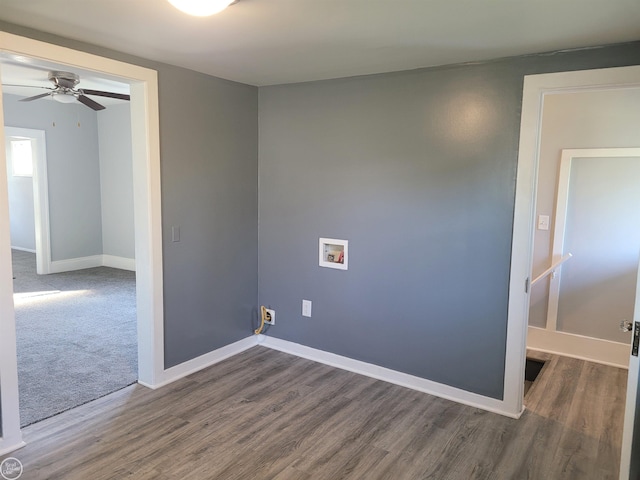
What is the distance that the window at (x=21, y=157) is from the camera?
26.4 ft

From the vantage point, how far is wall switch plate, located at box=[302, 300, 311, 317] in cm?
378

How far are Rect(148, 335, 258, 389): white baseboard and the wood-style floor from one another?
0.07 metres

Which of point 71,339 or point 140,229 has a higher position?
point 140,229

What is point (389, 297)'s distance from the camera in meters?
3.35

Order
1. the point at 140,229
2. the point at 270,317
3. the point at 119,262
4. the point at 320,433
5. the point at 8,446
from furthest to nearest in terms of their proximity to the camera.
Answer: the point at 119,262
the point at 270,317
the point at 140,229
the point at 320,433
the point at 8,446

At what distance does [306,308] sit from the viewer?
3.79 meters

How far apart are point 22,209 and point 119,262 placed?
2608 mm

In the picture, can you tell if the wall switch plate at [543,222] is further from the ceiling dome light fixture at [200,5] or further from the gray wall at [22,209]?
the gray wall at [22,209]

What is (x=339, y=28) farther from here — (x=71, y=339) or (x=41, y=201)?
(x=41, y=201)

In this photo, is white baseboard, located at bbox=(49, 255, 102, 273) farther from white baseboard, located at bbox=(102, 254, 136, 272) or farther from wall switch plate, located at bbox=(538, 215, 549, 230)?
wall switch plate, located at bbox=(538, 215, 549, 230)

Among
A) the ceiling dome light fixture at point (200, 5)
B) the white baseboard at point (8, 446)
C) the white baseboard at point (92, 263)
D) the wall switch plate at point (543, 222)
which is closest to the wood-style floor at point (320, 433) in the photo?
the white baseboard at point (8, 446)

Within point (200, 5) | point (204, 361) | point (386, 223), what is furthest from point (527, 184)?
point (204, 361)

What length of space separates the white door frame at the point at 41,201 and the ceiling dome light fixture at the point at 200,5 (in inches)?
225

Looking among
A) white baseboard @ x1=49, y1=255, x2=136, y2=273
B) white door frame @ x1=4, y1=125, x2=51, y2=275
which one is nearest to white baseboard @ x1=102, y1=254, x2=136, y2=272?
white baseboard @ x1=49, y1=255, x2=136, y2=273
